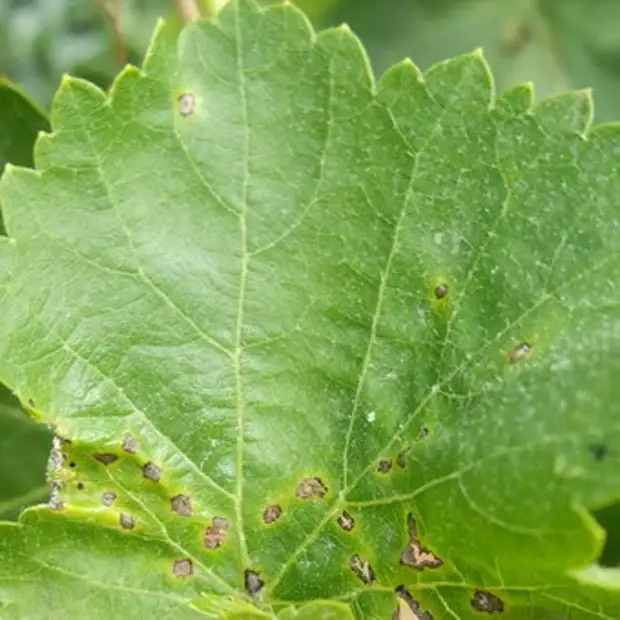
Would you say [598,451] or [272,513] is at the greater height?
[598,451]

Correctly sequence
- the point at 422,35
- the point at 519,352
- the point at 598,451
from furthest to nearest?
1. the point at 422,35
2. the point at 519,352
3. the point at 598,451

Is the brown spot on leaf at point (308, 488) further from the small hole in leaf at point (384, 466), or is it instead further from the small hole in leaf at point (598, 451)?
the small hole in leaf at point (598, 451)

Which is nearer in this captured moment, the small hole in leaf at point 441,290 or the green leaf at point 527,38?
the small hole in leaf at point 441,290

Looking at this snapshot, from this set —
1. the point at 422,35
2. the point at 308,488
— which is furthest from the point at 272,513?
the point at 422,35

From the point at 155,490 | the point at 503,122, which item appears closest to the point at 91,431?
the point at 155,490

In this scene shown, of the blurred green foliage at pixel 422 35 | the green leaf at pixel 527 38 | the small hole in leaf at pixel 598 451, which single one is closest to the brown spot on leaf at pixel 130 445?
the small hole in leaf at pixel 598 451

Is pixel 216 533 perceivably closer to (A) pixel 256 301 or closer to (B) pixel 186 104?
(A) pixel 256 301

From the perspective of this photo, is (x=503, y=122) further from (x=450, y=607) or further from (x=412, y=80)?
(x=450, y=607)

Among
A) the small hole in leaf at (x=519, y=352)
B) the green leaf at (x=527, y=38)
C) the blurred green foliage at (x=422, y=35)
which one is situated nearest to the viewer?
the small hole in leaf at (x=519, y=352)
